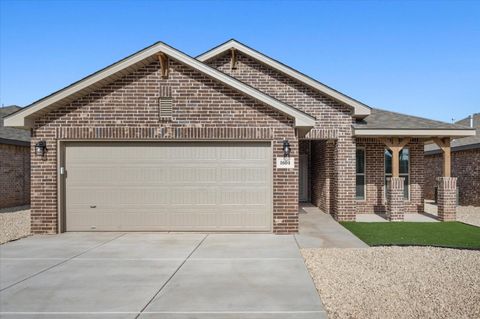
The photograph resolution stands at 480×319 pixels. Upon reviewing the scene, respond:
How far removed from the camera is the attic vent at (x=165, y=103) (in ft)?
33.2

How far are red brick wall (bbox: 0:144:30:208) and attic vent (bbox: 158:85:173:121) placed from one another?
34.7 ft

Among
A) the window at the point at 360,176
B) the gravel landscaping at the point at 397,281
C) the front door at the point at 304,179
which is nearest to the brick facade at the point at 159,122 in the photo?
the gravel landscaping at the point at 397,281

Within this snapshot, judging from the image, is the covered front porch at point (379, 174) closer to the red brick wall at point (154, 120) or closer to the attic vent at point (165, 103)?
the red brick wall at point (154, 120)

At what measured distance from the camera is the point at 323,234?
1022 cm

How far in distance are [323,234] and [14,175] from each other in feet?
48.0

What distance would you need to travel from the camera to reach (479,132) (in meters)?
20.6

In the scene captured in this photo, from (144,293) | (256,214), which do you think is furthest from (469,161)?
(144,293)

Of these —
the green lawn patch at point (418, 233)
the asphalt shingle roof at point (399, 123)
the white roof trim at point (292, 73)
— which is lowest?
the green lawn patch at point (418, 233)

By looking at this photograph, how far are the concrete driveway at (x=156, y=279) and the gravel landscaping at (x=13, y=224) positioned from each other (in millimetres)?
1281

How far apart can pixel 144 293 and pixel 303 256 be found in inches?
139

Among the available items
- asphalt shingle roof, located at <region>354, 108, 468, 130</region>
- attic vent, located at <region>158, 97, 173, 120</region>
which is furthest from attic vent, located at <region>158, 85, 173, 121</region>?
asphalt shingle roof, located at <region>354, 108, 468, 130</region>

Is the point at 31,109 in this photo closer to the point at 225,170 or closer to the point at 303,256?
the point at 225,170

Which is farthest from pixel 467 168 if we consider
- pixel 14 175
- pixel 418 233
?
pixel 14 175

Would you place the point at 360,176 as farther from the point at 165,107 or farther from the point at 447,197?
the point at 165,107
